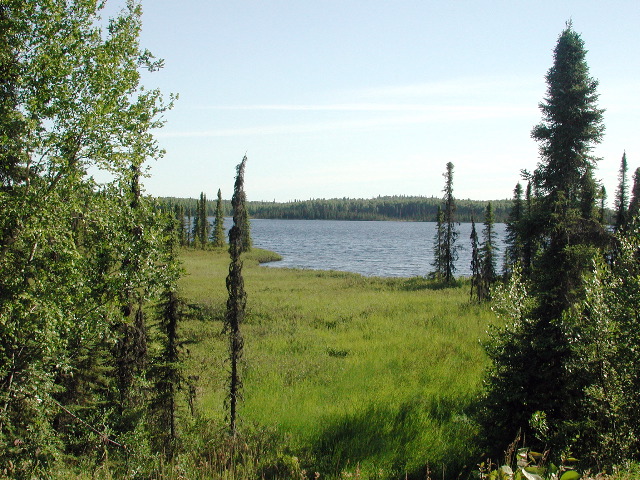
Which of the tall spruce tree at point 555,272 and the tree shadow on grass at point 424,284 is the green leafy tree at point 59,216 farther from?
the tree shadow on grass at point 424,284

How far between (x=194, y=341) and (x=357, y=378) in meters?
6.71

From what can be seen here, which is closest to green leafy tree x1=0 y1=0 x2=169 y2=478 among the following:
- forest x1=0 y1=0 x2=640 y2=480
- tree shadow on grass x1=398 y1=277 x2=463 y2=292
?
forest x1=0 y1=0 x2=640 y2=480

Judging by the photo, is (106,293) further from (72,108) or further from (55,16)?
(55,16)

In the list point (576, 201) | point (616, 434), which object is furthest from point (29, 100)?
point (576, 201)

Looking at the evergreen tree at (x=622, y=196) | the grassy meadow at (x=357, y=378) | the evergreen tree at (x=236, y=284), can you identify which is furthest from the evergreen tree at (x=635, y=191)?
the evergreen tree at (x=236, y=284)

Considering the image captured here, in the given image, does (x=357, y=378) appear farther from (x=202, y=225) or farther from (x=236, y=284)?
(x=202, y=225)

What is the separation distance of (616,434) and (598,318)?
183 centimetres

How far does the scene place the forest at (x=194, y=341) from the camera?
7.05 m

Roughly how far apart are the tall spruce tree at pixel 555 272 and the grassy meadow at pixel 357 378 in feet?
5.42

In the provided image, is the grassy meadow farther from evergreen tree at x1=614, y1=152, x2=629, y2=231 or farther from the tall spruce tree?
evergreen tree at x1=614, y1=152, x2=629, y2=231

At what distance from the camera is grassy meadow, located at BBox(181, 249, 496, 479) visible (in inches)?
382

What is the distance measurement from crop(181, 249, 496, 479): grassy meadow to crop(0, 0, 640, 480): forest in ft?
0.30

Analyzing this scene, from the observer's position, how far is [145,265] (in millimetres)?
8367

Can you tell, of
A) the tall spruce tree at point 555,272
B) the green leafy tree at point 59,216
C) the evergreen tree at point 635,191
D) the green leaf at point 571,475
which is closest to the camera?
the green leaf at point 571,475
